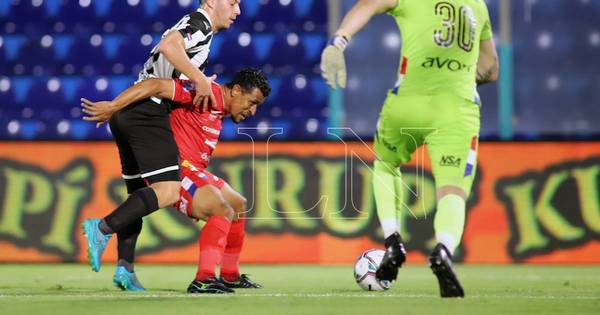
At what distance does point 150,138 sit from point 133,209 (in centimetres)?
38

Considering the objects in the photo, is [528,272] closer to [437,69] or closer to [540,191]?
[540,191]

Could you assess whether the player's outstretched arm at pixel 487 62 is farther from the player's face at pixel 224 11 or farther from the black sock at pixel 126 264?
the black sock at pixel 126 264

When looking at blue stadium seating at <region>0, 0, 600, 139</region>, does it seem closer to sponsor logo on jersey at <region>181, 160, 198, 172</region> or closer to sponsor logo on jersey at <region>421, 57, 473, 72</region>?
sponsor logo on jersey at <region>181, 160, 198, 172</region>

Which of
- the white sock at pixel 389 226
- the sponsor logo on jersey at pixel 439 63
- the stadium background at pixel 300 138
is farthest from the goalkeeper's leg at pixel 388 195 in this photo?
the stadium background at pixel 300 138

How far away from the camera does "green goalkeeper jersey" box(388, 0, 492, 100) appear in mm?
5090

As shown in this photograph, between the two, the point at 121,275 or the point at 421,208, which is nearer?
the point at 121,275

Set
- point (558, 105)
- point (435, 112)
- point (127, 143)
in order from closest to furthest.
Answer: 1. point (435, 112)
2. point (127, 143)
3. point (558, 105)

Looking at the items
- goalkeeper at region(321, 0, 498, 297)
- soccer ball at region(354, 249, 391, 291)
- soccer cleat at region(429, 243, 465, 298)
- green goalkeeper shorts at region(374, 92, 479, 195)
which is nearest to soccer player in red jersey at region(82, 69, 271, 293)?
soccer ball at region(354, 249, 391, 291)

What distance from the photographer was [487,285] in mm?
6656

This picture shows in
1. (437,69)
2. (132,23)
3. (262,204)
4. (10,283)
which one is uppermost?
(132,23)

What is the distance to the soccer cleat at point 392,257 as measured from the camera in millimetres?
5062

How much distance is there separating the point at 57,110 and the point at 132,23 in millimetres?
1195

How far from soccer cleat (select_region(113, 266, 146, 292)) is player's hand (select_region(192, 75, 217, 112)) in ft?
3.13

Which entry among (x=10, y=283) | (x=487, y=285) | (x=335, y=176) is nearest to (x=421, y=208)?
(x=335, y=176)
